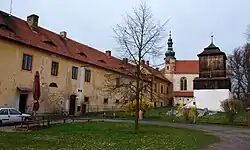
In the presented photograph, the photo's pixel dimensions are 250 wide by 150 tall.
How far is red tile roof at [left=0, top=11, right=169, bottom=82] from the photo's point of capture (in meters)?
27.4

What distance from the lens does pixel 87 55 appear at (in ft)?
131

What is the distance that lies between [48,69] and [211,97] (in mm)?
26140

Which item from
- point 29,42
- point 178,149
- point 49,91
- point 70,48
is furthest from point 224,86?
point 178,149

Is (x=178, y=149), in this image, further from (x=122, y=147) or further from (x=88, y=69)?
(x=88, y=69)

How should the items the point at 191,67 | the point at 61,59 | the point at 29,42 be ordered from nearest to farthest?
1. the point at 29,42
2. the point at 61,59
3. the point at 191,67

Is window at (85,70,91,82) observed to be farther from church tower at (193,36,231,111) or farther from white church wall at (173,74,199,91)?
white church wall at (173,74,199,91)

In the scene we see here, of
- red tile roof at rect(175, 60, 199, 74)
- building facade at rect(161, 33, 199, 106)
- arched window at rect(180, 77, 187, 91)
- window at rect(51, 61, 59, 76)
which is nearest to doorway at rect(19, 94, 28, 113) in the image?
window at rect(51, 61, 59, 76)

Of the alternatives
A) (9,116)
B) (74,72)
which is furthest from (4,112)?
(74,72)

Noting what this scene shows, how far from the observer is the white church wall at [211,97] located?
4312cm

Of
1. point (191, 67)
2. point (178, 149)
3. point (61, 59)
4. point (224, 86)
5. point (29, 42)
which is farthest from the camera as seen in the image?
point (191, 67)

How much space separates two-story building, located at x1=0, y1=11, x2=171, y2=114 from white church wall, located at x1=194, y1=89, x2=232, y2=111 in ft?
46.6

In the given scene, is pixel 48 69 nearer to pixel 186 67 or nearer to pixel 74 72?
pixel 74 72

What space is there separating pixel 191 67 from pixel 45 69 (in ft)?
159

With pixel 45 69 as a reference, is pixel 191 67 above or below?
above
